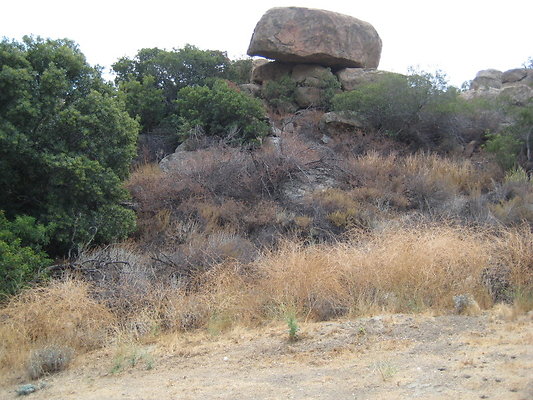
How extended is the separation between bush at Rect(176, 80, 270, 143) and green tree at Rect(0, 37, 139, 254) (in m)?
7.02

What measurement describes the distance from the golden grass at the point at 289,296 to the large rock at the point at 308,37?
15.2 m

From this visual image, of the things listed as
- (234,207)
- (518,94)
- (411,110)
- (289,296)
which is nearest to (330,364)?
(289,296)

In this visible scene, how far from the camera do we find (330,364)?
6668 millimetres

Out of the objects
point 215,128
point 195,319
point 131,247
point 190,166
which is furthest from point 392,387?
point 215,128

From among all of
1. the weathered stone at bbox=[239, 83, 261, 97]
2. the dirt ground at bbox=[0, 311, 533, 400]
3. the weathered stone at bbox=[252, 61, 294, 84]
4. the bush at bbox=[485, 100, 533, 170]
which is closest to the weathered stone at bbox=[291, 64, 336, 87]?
the weathered stone at bbox=[252, 61, 294, 84]

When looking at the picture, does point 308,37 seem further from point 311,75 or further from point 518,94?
point 518,94

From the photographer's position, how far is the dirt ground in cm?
567

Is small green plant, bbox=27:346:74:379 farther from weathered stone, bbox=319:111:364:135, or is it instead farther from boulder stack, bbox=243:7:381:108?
boulder stack, bbox=243:7:381:108

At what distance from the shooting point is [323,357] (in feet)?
22.7

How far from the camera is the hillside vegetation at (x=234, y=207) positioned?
28.7ft

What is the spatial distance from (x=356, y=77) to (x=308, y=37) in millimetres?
2371

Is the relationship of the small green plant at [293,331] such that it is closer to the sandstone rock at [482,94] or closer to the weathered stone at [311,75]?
the weathered stone at [311,75]

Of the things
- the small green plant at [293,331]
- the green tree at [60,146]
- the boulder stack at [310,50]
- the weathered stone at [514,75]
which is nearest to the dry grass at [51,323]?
the small green plant at [293,331]

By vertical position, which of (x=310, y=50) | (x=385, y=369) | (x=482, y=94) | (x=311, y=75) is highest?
(x=310, y=50)
